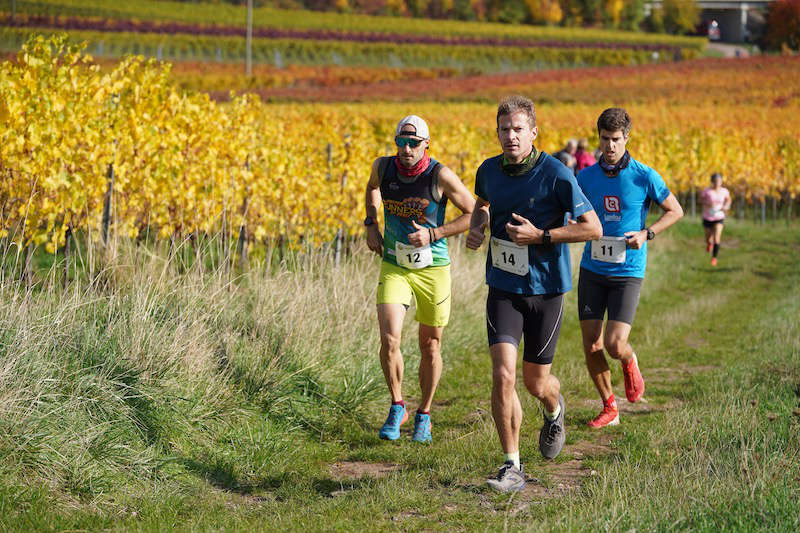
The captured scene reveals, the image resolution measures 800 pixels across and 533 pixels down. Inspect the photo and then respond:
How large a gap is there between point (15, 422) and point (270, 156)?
19.3ft

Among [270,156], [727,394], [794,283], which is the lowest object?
[794,283]

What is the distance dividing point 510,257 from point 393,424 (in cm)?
171

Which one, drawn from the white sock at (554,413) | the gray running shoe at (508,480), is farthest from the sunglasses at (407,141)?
the gray running shoe at (508,480)

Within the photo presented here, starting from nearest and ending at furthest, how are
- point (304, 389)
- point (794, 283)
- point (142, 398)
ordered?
1. point (142, 398)
2. point (304, 389)
3. point (794, 283)

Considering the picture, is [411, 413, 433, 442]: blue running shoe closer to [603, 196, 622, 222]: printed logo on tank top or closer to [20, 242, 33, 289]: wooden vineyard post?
[603, 196, 622, 222]: printed logo on tank top

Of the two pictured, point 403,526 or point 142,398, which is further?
point 142,398

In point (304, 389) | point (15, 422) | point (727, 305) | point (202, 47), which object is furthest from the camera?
point (202, 47)

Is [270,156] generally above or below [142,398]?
above

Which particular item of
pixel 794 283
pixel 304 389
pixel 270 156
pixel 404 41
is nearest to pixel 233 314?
pixel 304 389

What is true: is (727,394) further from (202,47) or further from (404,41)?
(404,41)

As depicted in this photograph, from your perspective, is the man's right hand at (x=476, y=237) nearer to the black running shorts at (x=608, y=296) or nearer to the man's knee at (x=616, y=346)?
the black running shorts at (x=608, y=296)

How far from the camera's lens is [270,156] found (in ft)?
34.3

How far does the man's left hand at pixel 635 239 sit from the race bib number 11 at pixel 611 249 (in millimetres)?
104

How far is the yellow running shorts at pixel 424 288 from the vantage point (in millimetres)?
6426
